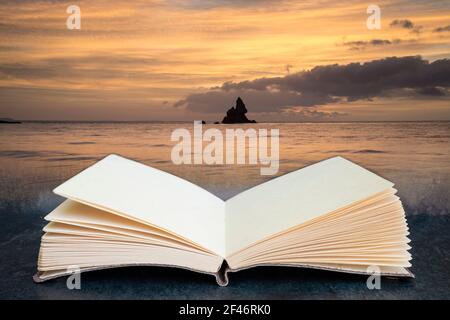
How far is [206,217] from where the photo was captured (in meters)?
1.54

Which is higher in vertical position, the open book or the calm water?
the calm water

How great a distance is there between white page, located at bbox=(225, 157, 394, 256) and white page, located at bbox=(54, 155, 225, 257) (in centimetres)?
6

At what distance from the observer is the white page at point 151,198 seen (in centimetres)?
133

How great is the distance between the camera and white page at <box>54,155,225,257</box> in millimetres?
1334

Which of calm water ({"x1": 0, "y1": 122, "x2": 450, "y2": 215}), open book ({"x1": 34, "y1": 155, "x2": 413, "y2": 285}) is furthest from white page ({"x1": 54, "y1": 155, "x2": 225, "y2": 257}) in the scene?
calm water ({"x1": 0, "y1": 122, "x2": 450, "y2": 215})

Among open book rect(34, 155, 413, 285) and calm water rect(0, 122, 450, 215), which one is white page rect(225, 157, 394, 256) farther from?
calm water rect(0, 122, 450, 215)

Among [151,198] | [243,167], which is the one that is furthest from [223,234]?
[243,167]

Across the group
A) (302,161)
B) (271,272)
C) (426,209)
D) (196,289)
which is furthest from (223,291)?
(302,161)

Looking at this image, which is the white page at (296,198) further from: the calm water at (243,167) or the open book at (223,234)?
the calm water at (243,167)

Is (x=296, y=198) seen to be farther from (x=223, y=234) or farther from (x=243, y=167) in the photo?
(x=243, y=167)

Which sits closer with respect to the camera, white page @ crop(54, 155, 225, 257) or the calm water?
white page @ crop(54, 155, 225, 257)

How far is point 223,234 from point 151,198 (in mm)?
239

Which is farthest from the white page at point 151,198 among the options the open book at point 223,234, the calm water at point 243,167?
the calm water at point 243,167

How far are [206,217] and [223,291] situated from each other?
0.32 m
